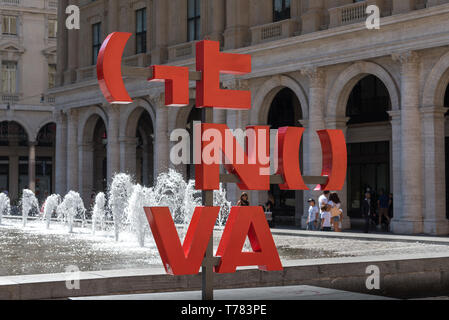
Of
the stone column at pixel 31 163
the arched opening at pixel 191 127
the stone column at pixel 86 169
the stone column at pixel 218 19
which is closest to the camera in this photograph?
the stone column at pixel 218 19

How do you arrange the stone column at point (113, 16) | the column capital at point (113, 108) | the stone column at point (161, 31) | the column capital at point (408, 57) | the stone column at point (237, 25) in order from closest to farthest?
the column capital at point (408, 57), the stone column at point (237, 25), the stone column at point (161, 31), the column capital at point (113, 108), the stone column at point (113, 16)

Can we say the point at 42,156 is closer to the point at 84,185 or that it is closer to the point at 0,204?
the point at 84,185

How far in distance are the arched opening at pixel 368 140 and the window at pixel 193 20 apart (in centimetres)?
820

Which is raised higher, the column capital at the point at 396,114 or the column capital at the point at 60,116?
the column capital at the point at 60,116

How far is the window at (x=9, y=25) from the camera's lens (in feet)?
190

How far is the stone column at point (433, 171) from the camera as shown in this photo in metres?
26.5

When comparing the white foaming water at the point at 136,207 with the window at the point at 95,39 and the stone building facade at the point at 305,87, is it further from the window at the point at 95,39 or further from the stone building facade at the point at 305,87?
the window at the point at 95,39

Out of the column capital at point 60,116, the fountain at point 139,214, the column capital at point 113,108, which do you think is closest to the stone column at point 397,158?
the fountain at point 139,214

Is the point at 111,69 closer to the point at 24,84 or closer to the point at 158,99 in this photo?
the point at 158,99

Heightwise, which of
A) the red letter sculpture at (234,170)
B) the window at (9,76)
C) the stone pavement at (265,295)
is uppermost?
the window at (9,76)

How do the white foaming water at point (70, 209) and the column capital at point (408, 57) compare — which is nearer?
the column capital at point (408, 57)
